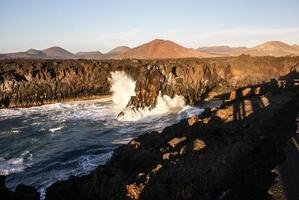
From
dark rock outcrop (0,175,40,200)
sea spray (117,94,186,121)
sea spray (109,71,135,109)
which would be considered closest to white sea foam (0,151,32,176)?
dark rock outcrop (0,175,40,200)

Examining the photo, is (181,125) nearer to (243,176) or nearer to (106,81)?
(243,176)

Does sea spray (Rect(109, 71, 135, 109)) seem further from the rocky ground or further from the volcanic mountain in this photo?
the volcanic mountain

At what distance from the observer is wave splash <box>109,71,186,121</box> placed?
29453mm

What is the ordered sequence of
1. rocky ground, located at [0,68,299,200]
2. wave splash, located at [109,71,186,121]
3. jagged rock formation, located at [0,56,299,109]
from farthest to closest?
jagged rock formation, located at [0,56,299,109]
wave splash, located at [109,71,186,121]
rocky ground, located at [0,68,299,200]

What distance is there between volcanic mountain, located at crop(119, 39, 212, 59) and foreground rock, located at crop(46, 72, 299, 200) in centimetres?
6850

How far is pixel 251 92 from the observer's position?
25.5 m

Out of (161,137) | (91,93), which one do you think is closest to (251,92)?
(161,137)

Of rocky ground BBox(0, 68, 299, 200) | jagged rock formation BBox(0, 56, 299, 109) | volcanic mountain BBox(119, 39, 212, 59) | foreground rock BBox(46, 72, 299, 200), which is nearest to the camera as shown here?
rocky ground BBox(0, 68, 299, 200)

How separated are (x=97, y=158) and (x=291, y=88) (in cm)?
1279

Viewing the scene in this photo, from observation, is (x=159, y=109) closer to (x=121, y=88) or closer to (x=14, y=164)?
(x=121, y=88)

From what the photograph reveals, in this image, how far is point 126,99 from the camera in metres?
38.9

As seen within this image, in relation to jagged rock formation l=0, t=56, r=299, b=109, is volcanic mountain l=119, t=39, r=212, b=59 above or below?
above

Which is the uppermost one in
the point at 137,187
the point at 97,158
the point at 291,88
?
the point at 291,88

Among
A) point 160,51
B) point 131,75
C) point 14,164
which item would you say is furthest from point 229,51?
point 14,164
